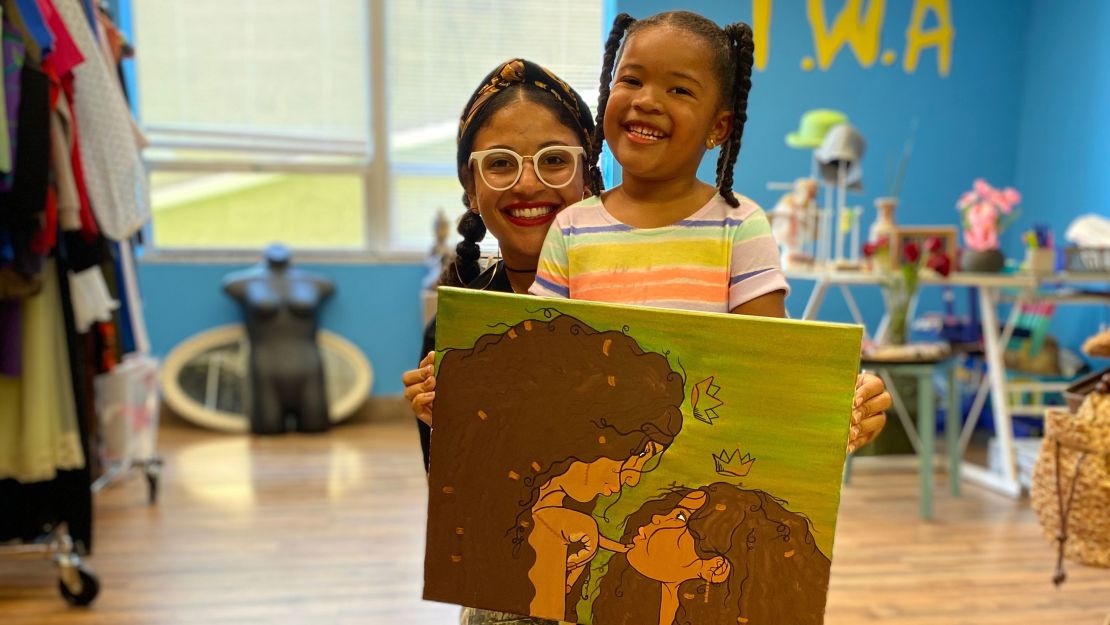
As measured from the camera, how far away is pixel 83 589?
210 centimetres

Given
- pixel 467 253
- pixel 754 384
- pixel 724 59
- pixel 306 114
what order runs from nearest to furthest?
pixel 754 384 → pixel 724 59 → pixel 467 253 → pixel 306 114

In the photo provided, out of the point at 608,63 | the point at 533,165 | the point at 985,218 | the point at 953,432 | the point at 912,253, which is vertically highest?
the point at 608,63

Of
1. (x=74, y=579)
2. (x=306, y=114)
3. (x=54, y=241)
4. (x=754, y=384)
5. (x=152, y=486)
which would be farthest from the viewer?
(x=306, y=114)

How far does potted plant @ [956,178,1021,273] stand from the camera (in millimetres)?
3150

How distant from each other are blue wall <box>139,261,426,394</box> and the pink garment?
2.16m

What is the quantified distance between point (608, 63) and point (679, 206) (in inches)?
6.7

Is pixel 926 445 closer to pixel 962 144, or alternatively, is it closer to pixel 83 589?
pixel 962 144

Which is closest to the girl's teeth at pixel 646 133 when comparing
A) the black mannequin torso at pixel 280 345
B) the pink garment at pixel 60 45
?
the pink garment at pixel 60 45

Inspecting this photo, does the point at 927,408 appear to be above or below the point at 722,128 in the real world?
below

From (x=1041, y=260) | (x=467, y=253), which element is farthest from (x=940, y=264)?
(x=467, y=253)

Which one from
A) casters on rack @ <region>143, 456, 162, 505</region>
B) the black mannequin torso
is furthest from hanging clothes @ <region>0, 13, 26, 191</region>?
the black mannequin torso

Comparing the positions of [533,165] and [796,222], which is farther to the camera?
[796,222]

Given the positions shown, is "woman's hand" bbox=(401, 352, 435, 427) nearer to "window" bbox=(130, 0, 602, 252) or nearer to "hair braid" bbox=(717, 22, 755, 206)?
"hair braid" bbox=(717, 22, 755, 206)

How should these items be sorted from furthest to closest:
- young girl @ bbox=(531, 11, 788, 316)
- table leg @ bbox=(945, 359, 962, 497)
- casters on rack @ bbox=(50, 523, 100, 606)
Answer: table leg @ bbox=(945, 359, 962, 497) → casters on rack @ bbox=(50, 523, 100, 606) → young girl @ bbox=(531, 11, 788, 316)
